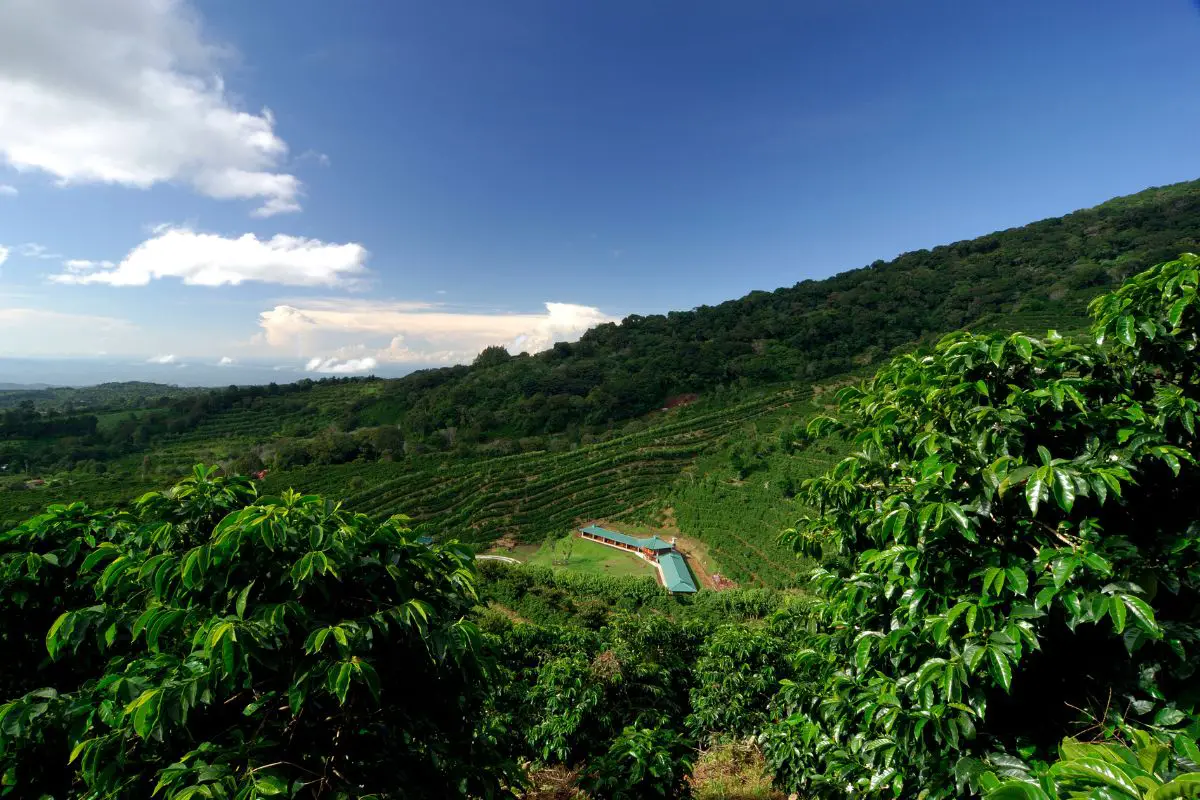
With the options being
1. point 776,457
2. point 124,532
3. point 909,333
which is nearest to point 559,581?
point 776,457

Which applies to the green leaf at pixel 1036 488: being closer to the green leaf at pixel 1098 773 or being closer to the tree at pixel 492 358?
the green leaf at pixel 1098 773

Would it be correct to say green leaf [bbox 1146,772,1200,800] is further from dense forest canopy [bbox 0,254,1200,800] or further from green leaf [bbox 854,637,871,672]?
green leaf [bbox 854,637,871,672]

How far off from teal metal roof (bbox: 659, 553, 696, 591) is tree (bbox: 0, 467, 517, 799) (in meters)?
25.2

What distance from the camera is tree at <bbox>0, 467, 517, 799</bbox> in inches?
78.5

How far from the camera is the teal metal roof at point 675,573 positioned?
26.5 metres

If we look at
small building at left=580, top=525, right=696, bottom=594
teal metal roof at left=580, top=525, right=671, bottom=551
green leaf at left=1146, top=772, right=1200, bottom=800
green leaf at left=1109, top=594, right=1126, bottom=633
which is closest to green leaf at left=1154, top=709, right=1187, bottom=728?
green leaf at left=1109, top=594, right=1126, bottom=633

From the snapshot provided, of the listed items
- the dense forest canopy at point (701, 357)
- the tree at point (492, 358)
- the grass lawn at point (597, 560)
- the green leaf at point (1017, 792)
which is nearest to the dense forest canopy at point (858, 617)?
the green leaf at point (1017, 792)

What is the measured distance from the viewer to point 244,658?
1.97 meters

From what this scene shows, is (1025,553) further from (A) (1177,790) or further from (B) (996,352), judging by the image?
(A) (1177,790)

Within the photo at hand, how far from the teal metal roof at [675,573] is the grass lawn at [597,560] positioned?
82 cm

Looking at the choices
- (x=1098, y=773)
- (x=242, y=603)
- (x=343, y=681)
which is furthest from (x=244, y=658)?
(x=1098, y=773)

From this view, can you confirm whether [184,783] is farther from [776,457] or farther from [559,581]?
[776,457]

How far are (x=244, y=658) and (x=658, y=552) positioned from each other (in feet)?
103

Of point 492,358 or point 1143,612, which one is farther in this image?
point 492,358
